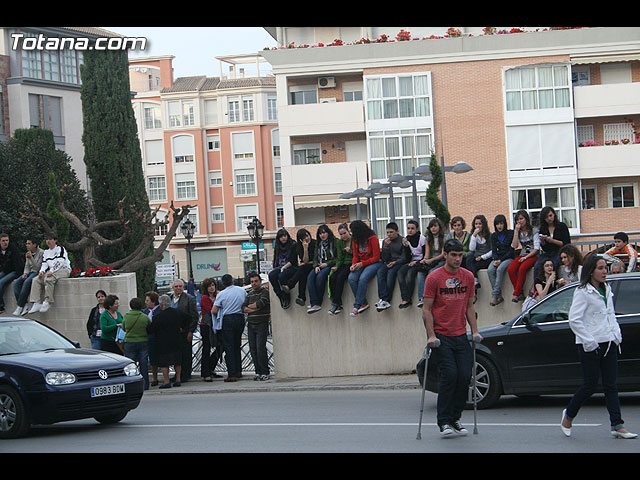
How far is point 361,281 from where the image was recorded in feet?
51.4

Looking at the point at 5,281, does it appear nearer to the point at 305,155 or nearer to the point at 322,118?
the point at 322,118

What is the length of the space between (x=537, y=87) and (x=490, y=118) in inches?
107

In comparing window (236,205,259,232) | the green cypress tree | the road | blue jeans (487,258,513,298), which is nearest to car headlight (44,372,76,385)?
the road

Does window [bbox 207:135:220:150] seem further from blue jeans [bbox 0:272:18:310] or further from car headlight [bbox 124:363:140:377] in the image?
car headlight [bbox 124:363:140:377]

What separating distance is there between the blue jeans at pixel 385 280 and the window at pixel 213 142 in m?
66.7

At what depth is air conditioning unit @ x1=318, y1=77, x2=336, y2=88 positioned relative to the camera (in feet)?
149

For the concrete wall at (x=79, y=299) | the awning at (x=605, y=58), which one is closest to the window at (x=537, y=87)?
the awning at (x=605, y=58)

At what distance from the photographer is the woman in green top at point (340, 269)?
51.8ft

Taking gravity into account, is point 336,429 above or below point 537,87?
below

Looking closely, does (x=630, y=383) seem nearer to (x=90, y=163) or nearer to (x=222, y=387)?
(x=222, y=387)

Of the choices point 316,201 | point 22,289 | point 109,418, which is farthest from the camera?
point 316,201

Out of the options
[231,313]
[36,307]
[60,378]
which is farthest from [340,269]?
[36,307]
